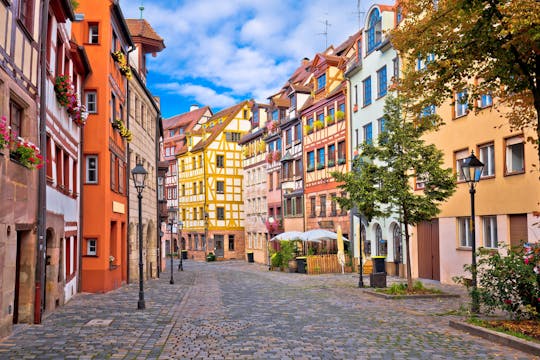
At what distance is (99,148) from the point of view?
2275cm

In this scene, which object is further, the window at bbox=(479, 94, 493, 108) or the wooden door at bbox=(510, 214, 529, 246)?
the window at bbox=(479, 94, 493, 108)

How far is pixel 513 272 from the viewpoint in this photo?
38.9ft

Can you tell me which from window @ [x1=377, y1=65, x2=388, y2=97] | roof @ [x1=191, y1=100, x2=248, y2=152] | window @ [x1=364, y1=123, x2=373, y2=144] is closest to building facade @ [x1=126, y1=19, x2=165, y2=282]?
window @ [x1=377, y1=65, x2=388, y2=97]

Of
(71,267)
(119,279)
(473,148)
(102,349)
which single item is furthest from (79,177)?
(473,148)

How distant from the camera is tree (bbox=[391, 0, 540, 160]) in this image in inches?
424

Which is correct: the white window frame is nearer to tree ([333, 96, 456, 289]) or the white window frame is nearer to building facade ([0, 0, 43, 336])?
tree ([333, 96, 456, 289])

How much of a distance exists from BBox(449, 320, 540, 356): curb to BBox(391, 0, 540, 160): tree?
12.0ft

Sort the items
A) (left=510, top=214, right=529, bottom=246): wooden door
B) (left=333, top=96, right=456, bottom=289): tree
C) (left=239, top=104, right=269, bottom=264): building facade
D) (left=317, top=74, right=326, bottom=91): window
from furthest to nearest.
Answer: (left=239, top=104, right=269, bottom=264): building facade
(left=317, top=74, right=326, bottom=91): window
(left=510, top=214, right=529, bottom=246): wooden door
(left=333, top=96, right=456, bottom=289): tree

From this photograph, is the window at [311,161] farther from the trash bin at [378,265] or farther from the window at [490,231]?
the window at [490,231]

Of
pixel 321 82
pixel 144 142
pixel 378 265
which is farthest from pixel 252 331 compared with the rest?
pixel 321 82

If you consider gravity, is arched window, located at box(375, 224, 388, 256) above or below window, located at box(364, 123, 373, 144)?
below

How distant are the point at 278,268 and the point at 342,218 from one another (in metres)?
6.11

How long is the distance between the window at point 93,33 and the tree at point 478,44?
13.2 metres

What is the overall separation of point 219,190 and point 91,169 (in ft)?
140
